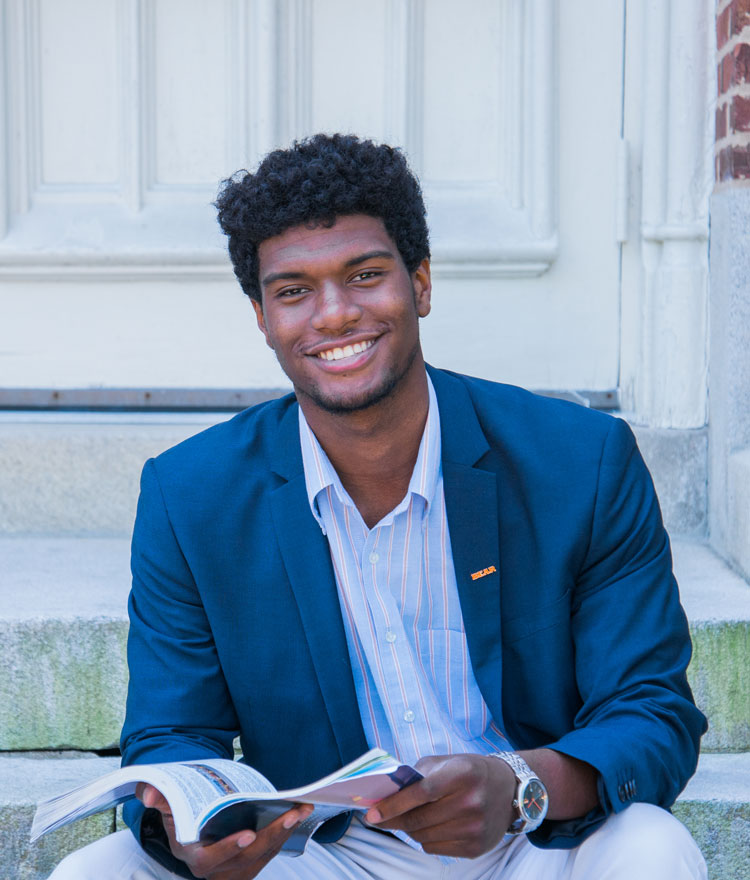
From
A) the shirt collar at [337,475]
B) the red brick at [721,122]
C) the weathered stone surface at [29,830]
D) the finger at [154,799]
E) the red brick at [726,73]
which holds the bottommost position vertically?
the weathered stone surface at [29,830]

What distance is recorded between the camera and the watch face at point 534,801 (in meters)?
1.93

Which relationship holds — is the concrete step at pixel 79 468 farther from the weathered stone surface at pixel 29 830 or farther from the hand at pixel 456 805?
the hand at pixel 456 805

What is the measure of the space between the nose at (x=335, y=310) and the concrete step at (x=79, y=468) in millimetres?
1447

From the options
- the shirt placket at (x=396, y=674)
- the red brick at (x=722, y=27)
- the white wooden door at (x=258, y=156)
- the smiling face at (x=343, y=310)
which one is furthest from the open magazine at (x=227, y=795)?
the red brick at (x=722, y=27)

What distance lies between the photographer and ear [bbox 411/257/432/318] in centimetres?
242

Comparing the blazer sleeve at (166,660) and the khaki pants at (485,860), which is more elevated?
the blazer sleeve at (166,660)

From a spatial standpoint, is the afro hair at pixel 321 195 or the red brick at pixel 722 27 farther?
the red brick at pixel 722 27

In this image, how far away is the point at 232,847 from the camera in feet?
6.08

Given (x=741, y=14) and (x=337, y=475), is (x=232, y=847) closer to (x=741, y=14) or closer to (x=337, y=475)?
(x=337, y=475)

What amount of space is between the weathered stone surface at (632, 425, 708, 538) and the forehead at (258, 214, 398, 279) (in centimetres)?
150

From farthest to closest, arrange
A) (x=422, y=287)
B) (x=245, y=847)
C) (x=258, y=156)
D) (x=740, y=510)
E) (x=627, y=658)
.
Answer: (x=258, y=156) → (x=740, y=510) → (x=422, y=287) → (x=627, y=658) → (x=245, y=847)

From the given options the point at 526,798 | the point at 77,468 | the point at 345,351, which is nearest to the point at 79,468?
the point at 77,468

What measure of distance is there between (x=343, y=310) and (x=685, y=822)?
131 cm

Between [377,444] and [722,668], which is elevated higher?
[377,444]
